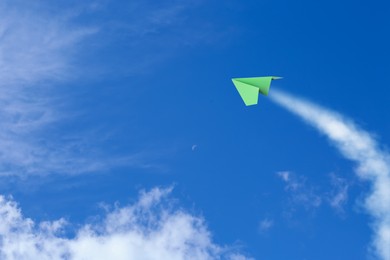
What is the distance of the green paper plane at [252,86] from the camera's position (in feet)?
234

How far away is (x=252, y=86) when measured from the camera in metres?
72.7

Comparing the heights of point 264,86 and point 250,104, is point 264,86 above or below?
above

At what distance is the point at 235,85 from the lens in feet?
234

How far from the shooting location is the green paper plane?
71.2 m

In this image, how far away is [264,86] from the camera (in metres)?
72.9

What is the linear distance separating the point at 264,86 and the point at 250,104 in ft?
22.1

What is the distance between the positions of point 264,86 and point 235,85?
5328mm

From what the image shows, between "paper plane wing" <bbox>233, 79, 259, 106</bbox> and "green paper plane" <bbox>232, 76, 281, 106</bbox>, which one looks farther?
"green paper plane" <bbox>232, 76, 281, 106</bbox>

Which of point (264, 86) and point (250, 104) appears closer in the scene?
point (250, 104)

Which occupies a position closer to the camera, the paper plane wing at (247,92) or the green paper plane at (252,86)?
the paper plane wing at (247,92)

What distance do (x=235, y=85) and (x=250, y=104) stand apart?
5239 mm

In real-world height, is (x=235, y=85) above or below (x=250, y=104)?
above

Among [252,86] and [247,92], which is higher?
[252,86]
